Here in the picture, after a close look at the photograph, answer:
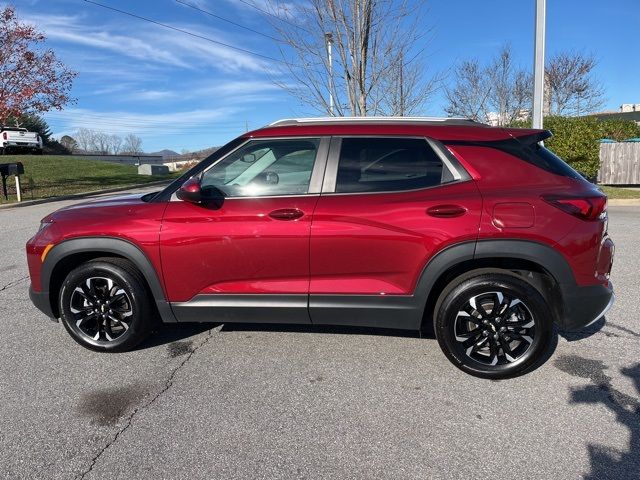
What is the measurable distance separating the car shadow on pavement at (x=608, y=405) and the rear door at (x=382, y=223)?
1206 mm

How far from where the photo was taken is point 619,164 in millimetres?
16422

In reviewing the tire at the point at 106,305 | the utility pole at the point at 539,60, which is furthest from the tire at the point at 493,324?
the utility pole at the point at 539,60

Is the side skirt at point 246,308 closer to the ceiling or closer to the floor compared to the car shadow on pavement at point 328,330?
closer to the ceiling

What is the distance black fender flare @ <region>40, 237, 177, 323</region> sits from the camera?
Answer: 11.5 ft

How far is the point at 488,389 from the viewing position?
3168mm

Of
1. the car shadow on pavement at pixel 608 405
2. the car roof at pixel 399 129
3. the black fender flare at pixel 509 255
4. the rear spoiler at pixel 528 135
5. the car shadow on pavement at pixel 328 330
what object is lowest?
the car shadow on pavement at pixel 608 405

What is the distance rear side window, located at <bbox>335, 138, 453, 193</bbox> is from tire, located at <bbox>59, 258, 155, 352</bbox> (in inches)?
67.8

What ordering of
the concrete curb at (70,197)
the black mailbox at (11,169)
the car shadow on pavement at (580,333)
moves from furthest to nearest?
the black mailbox at (11,169) → the concrete curb at (70,197) → the car shadow on pavement at (580,333)

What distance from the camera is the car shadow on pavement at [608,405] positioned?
7.79 ft

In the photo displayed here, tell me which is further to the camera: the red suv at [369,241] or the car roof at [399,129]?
the car roof at [399,129]

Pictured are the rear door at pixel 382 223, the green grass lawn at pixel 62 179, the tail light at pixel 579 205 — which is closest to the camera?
the tail light at pixel 579 205

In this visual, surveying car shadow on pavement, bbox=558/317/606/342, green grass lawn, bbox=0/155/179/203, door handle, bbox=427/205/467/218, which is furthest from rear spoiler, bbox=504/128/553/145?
green grass lawn, bbox=0/155/179/203

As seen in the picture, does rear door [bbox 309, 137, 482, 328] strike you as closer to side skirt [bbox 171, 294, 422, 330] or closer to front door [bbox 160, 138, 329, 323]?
side skirt [bbox 171, 294, 422, 330]

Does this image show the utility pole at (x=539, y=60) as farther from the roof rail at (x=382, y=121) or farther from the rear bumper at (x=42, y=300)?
the rear bumper at (x=42, y=300)
